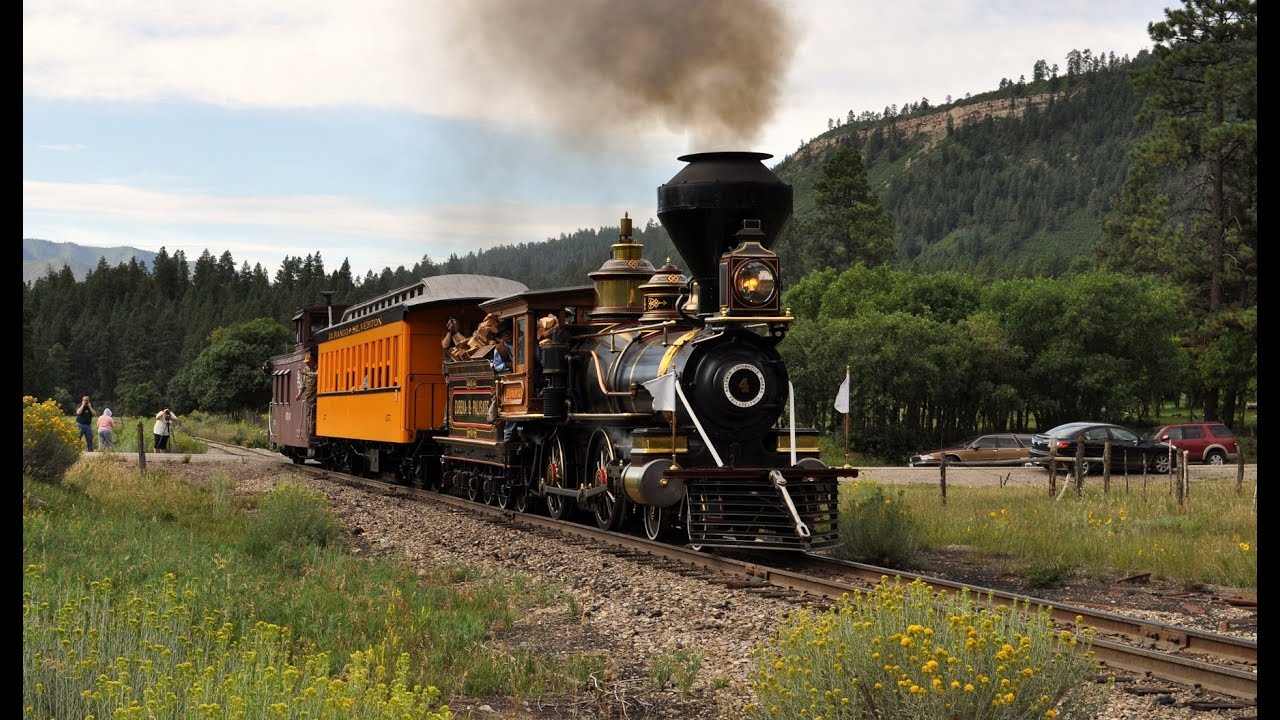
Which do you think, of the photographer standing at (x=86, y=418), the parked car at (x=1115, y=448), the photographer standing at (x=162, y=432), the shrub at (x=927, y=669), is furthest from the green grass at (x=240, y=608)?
the parked car at (x=1115, y=448)

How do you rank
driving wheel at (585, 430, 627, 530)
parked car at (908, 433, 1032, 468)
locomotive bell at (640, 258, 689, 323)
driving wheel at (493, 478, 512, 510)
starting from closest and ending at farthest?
driving wheel at (585, 430, 627, 530) → locomotive bell at (640, 258, 689, 323) → driving wheel at (493, 478, 512, 510) → parked car at (908, 433, 1032, 468)

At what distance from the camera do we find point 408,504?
20.4 metres

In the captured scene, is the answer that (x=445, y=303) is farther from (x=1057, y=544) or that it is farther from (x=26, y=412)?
(x=1057, y=544)

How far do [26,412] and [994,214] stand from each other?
191810mm

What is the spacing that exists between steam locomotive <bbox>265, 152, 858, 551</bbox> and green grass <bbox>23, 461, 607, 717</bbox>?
2720 millimetres

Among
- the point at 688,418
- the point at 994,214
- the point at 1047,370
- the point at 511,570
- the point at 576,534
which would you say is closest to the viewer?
the point at 511,570

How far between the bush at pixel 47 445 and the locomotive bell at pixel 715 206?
9848 mm

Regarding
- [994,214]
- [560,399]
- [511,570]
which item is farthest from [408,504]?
[994,214]

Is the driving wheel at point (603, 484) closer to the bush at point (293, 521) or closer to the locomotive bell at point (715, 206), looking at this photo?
the locomotive bell at point (715, 206)

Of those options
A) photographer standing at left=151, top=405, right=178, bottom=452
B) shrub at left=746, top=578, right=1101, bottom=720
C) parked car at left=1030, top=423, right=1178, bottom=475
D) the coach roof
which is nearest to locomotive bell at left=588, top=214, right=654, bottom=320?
the coach roof

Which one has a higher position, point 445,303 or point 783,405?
point 445,303

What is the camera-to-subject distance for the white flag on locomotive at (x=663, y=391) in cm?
1335

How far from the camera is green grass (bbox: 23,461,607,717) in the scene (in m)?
6.29

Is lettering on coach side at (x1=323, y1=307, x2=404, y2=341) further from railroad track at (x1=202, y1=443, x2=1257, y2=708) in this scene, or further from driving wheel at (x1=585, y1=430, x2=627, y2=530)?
driving wheel at (x1=585, y1=430, x2=627, y2=530)
